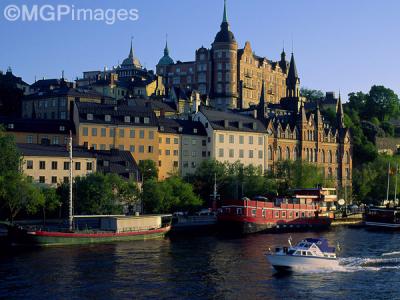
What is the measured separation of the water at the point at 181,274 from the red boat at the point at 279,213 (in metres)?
19.2

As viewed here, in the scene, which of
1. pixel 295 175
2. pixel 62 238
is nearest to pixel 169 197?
pixel 62 238

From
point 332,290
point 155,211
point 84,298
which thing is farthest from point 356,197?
point 84,298

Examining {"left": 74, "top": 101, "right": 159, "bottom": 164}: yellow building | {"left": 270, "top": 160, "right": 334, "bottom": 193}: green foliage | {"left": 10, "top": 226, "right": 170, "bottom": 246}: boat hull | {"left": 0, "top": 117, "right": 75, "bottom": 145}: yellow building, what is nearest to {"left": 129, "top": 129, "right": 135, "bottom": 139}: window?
{"left": 74, "top": 101, "right": 159, "bottom": 164}: yellow building

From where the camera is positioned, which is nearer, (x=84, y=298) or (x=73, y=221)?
(x=84, y=298)

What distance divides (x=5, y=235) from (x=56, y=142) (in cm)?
4150

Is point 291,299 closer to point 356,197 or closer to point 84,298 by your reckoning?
point 84,298

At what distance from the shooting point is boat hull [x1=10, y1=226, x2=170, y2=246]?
78812mm

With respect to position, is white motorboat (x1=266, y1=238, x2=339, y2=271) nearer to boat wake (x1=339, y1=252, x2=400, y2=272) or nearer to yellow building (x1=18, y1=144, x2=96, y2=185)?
boat wake (x1=339, y1=252, x2=400, y2=272)

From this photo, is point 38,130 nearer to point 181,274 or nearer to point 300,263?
point 181,274

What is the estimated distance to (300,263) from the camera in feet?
217

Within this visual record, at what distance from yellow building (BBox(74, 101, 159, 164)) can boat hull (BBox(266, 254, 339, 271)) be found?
2430 inches

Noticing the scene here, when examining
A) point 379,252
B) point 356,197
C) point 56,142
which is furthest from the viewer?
point 356,197

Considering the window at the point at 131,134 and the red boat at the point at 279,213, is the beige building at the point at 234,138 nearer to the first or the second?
the window at the point at 131,134

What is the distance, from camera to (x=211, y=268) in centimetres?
6612
